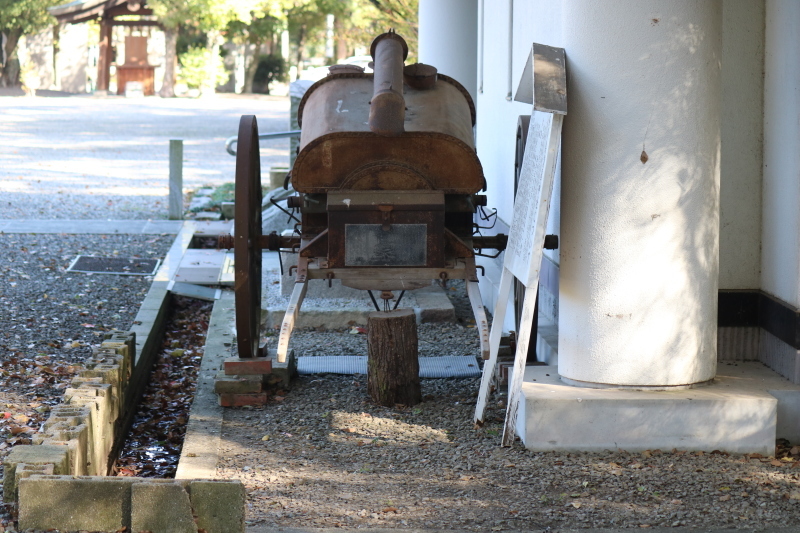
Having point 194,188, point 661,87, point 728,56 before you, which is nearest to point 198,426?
point 661,87

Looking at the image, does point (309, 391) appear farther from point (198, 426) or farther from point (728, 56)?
point (728, 56)

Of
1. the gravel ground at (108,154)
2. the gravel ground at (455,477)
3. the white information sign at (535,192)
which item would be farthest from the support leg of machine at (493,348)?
the gravel ground at (108,154)

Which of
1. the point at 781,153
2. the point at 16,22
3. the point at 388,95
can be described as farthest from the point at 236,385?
the point at 16,22

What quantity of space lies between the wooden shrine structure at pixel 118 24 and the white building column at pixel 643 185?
124 ft

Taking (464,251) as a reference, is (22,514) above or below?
below

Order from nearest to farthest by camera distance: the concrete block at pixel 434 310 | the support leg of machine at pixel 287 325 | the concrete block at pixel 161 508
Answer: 1. the concrete block at pixel 161 508
2. the support leg of machine at pixel 287 325
3. the concrete block at pixel 434 310

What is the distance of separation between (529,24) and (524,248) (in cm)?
257

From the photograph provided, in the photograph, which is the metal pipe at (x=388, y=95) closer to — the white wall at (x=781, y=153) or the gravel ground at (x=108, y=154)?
the white wall at (x=781, y=153)

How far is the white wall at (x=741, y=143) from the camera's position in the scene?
505cm

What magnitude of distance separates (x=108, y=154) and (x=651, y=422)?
54.4 ft

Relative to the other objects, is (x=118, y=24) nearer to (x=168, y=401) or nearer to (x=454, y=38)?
(x=454, y=38)

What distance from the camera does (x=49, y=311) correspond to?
24.8 feet

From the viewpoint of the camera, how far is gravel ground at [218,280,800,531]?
3.74m

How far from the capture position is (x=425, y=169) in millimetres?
4953
